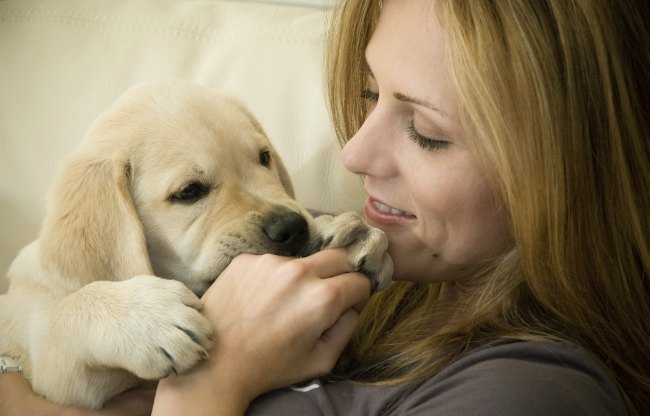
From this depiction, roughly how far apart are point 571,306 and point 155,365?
2.64 ft

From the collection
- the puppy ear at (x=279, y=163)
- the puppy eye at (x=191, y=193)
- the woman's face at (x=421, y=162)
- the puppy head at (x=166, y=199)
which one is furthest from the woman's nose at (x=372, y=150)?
the puppy ear at (x=279, y=163)

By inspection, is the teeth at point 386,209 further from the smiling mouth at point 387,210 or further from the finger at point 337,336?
the finger at point 337,336

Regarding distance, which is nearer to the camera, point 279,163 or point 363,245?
point 363,245

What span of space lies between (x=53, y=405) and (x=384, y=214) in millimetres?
852

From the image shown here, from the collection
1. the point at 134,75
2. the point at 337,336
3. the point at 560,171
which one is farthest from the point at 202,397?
the point at 134,75

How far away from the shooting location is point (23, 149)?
7.53 feet

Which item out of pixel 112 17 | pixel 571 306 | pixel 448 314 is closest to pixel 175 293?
pixel 448 314

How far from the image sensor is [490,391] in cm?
112

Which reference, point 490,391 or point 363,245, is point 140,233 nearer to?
point 363,245

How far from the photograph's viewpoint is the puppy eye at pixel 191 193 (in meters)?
1.67

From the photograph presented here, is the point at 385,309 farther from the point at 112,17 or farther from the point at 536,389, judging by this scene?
the point at 112,17

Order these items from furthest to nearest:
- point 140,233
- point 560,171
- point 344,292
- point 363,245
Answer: point 140,233, point 363,245, point 344,292, point 560,171

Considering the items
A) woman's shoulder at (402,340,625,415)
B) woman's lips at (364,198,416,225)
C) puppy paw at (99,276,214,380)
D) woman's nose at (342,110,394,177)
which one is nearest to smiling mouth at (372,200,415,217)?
woman's lips at (364,198,416,225)

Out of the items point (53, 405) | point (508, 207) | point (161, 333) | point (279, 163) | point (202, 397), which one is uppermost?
point (508, 207)
